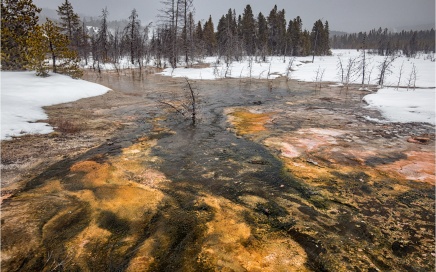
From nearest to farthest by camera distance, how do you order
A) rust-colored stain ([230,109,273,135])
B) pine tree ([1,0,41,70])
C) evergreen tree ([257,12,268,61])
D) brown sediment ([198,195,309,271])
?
1. brown sediment ([198,195,309,271])
2. rust-colored stain ([230,109,273,135])
3. pine tree ([1,0,41,70])
4. evergreen tree ([257,12,268,61])

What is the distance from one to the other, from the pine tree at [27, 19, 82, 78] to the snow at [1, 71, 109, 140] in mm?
687

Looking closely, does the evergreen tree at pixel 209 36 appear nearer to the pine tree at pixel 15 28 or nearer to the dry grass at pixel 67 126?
the pine tree at pixel 15 28

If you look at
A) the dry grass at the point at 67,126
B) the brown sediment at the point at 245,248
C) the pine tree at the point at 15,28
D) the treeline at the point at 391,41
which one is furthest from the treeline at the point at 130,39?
the treeline at the point at 391,41

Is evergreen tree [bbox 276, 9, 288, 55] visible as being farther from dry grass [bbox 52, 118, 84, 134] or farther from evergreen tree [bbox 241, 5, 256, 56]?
dry grass [bbox 52, 118, 84, 134]

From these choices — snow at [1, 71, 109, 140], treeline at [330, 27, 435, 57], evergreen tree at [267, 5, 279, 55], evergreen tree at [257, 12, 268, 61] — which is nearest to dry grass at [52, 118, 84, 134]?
snow at [1, 71, 109, 140]

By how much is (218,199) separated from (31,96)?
37.1ft

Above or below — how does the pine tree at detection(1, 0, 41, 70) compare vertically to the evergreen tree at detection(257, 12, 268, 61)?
below

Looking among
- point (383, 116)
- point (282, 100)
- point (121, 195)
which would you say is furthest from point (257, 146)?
point (282, 100)

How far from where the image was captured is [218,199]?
4.71 metres

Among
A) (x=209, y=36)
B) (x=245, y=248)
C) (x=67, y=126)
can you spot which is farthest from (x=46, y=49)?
(x=209, y=36)

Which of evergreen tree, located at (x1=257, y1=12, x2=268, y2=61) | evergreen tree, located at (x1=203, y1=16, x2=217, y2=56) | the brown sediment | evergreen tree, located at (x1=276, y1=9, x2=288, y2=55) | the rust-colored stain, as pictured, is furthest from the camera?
evergreen tree, located at (x1=203, y1=16, x2=217, y2=56)

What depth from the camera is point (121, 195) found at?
4.70m

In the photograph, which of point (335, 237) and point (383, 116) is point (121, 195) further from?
point (383, 116)

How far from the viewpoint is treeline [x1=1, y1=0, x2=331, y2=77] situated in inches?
621
